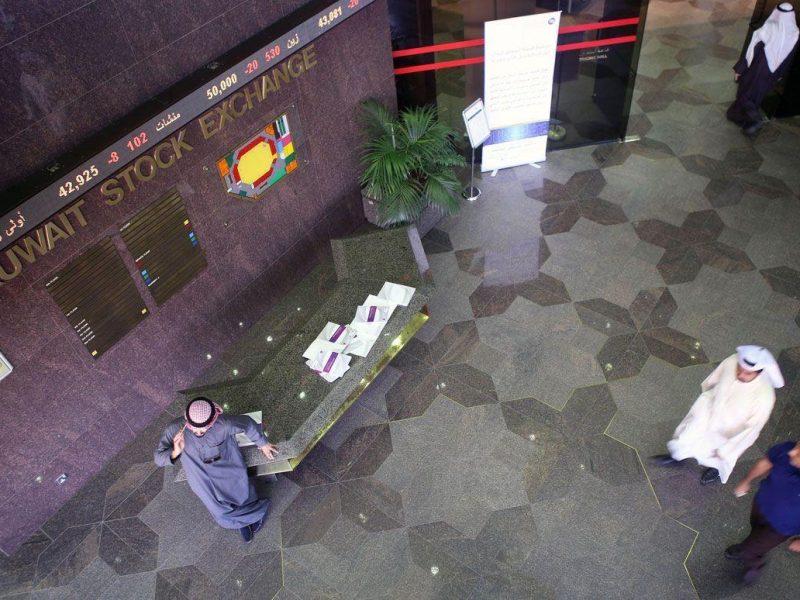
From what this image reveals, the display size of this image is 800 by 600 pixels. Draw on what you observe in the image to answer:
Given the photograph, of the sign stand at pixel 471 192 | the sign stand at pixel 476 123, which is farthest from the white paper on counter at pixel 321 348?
the sign stand at pixel 471 192

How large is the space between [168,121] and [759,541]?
198 inches

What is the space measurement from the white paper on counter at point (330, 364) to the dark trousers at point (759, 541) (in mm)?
3234

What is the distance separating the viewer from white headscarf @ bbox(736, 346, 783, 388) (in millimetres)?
4312

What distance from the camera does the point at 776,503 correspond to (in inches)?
165

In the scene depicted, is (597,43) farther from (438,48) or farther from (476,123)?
(438,48)

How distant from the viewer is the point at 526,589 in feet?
15.9

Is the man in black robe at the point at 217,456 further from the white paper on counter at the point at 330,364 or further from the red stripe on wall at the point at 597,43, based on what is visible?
the red stripe on wall at the point at 597,43

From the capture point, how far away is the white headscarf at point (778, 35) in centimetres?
777

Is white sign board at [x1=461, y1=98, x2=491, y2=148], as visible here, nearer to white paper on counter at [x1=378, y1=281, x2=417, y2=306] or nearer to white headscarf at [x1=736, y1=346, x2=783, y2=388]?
white paper on counter at [x1=378, y1=281, x2=417, y2=306]

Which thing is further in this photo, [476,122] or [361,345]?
[476,122]

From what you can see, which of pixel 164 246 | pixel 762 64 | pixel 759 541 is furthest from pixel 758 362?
pixel 762 64

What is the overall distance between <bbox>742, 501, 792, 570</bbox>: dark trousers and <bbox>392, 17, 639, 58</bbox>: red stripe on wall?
549 cm

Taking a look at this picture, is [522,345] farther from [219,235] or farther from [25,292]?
[25,292]

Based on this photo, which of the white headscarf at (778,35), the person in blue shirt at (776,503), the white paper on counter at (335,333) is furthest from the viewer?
the white headscarf at (778,35)
